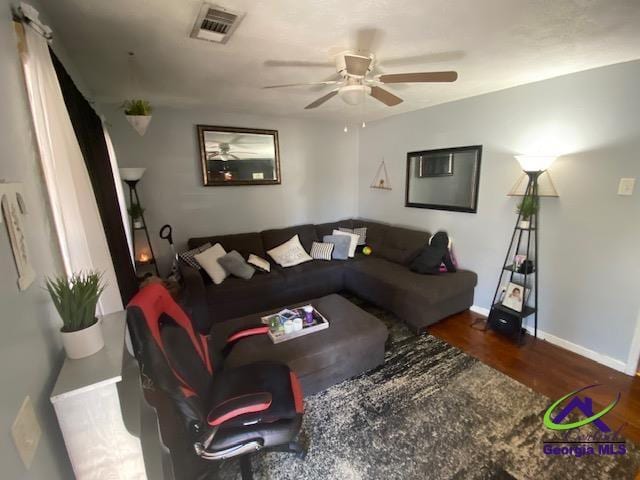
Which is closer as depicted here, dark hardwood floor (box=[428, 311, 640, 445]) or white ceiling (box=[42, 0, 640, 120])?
white ceiling (box=[42, 0, 640, 120])

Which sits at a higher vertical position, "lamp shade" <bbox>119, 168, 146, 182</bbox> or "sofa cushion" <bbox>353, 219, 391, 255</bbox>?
"lamp shade" <bbox>119, 168, 146, 182</bbox>

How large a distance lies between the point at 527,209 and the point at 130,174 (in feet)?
12.7

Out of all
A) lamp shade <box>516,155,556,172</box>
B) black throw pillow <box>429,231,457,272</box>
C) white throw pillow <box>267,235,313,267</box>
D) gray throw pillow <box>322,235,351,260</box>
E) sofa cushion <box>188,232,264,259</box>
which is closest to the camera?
lamp shade <box>516,155,556,172</box>

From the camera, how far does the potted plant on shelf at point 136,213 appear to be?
3.11m

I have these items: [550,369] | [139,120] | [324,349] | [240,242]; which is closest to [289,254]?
[240,242]

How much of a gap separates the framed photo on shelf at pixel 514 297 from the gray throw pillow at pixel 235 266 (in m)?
2.69

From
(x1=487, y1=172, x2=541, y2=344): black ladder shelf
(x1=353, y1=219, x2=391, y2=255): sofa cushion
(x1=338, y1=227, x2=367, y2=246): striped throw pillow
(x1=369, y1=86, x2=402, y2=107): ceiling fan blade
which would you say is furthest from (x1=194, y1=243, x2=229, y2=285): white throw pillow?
(x1=487, y1=172, x2=541, y2=344): black ladder shelf

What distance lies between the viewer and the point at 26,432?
2.53ft

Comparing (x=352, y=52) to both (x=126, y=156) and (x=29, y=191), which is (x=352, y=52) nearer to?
(x=29, y=191)

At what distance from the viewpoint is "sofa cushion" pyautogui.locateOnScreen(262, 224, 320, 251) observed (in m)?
3.86

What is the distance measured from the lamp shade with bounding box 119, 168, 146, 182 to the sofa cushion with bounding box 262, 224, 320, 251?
1570 mm

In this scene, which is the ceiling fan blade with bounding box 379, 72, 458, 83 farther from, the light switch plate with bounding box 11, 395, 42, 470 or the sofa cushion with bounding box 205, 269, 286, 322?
the sofa cushion with bounding box 205, 269, 286, 322

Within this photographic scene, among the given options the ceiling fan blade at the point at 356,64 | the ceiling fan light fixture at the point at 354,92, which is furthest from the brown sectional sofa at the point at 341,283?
the ceiling fan blade at the point at 356,64

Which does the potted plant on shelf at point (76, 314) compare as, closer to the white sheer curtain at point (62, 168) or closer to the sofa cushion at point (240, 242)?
the white sheer curtain at point (62, 168)
